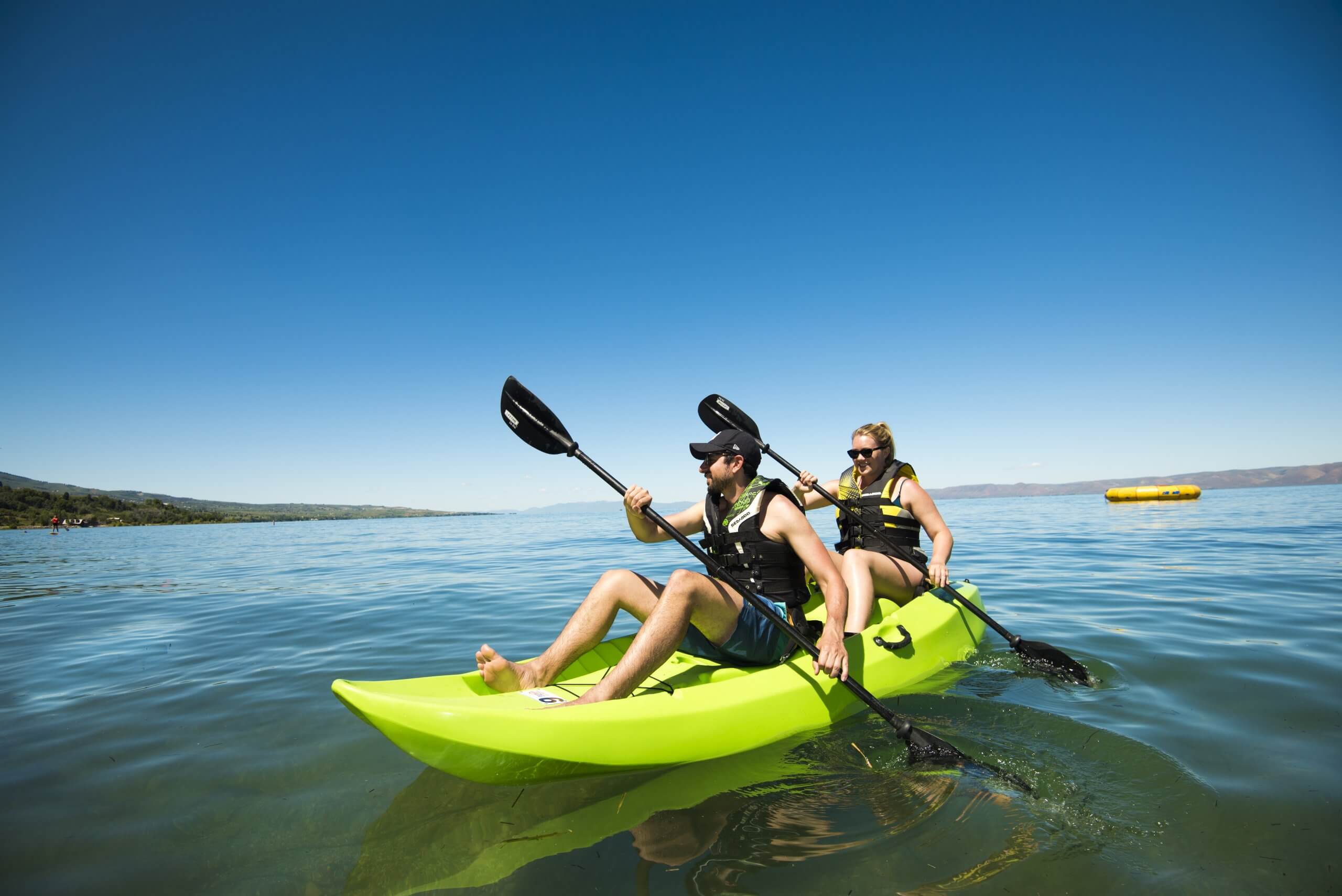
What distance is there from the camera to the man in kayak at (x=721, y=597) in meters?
3.22

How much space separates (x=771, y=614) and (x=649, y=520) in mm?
1070

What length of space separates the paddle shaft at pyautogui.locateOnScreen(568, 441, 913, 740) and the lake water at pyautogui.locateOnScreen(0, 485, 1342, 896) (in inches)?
7.8

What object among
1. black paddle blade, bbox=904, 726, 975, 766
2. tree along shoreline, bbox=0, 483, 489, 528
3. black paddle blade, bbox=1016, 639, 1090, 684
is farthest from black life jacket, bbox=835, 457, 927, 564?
tree along shoreline, bbox=0, 483, 489, 528

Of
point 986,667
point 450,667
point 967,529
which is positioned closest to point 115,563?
point 450,667

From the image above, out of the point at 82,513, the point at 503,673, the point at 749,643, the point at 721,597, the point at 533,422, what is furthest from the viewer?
the point at 82,513

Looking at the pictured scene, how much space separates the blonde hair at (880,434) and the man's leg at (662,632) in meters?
2.94

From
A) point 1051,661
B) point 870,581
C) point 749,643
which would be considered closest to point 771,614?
point 749,643

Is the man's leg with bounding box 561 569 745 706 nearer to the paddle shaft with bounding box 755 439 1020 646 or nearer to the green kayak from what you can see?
the green kayak

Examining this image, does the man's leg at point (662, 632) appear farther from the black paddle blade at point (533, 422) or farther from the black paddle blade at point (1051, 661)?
the black paddle blade at point (1051, 661)

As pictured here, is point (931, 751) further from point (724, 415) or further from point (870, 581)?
point (724, 415)

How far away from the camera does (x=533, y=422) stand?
4824mm

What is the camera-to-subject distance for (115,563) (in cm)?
1469

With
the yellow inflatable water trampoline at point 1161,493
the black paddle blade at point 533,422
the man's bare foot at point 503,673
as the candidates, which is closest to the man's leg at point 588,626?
the man's bare foot at point 503,673

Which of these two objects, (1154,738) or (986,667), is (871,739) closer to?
(1154,738)
